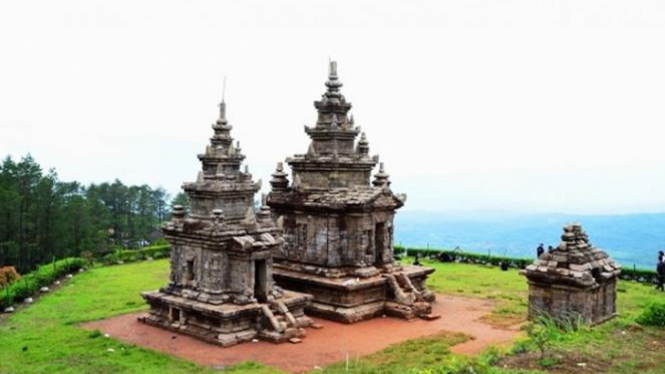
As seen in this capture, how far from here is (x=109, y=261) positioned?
123ft

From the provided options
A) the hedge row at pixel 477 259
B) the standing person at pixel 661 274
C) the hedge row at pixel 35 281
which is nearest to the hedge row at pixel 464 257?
the hedge row at pixel 477 259

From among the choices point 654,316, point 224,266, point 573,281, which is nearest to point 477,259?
point 573,281

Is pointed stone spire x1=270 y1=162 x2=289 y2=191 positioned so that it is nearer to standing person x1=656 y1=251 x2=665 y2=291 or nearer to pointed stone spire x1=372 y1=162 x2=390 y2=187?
pointed stone spire x1=372 y1=162 x2=390 y2=187

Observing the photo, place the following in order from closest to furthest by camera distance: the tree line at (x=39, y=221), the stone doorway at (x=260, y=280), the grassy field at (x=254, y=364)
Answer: the grassy field at (x=254, y=364) < the stone doorway at (x=260, y=280) < the tree line at (x=39, y=221)

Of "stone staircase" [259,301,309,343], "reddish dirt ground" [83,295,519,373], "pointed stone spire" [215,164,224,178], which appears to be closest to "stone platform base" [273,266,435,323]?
"reddish dirt ground" [83,295,519,373]

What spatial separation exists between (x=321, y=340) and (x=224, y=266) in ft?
12.3

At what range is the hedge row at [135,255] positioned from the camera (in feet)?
124

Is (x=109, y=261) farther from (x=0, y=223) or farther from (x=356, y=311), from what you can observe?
(x=356, y=311)

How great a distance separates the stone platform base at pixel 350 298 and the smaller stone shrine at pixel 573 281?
462 cm

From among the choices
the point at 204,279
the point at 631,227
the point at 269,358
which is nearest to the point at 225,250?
the point at 204,279

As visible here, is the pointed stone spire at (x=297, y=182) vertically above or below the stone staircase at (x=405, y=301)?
above

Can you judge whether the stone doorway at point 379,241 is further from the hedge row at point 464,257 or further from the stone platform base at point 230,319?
the hedge row at point 464,257

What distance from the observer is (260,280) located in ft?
70.5

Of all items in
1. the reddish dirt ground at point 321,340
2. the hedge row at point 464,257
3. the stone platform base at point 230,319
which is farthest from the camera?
the hedge row at point 464,257
